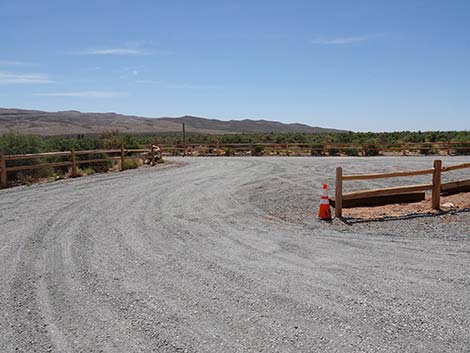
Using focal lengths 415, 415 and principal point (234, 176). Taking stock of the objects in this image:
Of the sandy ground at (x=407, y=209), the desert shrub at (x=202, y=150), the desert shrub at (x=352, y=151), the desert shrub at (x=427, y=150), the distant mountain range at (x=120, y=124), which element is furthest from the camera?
the distant mountain range at (x=120, y=124)

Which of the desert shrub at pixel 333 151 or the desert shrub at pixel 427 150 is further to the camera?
the desert shrub at pixel 333 151

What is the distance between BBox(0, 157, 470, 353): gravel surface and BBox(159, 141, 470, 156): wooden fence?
1085 inches

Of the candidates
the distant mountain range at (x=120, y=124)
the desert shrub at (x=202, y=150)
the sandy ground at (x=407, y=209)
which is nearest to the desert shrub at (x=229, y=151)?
the desert shrub at (x=202, y=150)

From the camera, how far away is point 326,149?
3706 centimetres

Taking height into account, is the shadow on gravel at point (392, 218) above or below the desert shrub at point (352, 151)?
below

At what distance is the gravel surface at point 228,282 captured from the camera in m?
3.93

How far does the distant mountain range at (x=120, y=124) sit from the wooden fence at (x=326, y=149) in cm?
7674

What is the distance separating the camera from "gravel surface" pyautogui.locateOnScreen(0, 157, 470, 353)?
3926 mm

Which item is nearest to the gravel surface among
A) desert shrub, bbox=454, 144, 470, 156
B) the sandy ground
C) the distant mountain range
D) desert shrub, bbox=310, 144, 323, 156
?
the sandy ground

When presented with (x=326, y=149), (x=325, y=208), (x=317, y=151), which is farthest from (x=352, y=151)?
(x=325, y=208)

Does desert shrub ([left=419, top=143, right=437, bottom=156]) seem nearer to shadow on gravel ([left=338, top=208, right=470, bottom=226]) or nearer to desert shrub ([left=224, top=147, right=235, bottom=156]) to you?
desert shrub ([left=224, top=147, right=235, bottom=156])

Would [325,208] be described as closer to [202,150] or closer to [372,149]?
[372,149]

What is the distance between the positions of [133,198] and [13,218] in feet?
11.1

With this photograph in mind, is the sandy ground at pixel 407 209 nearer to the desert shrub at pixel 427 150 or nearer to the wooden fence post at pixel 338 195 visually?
the wooden fence post at pixel 338 195
